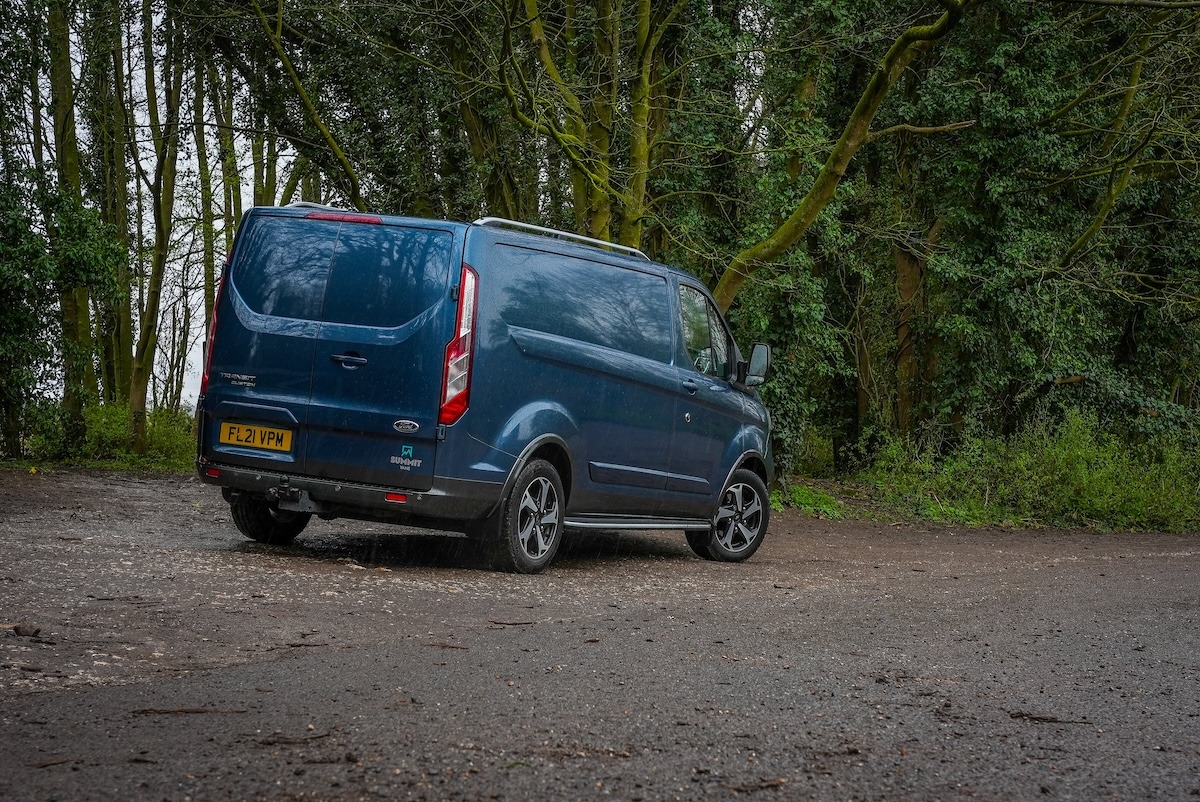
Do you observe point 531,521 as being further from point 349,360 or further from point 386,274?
point 386,274

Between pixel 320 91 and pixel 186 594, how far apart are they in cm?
1438

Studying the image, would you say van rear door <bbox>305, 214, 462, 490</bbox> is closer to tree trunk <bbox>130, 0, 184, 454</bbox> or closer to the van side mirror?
the van side mirror

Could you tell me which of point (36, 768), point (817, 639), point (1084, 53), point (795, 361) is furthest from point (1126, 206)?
point (36, 768)

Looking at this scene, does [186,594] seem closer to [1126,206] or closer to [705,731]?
[705,731]

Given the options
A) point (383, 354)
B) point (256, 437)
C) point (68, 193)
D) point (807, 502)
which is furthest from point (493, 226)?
point (68, 193)

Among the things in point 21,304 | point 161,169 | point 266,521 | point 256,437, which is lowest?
point 266,521

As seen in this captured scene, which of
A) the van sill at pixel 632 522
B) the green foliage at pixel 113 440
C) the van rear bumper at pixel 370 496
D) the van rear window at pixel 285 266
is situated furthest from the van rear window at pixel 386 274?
the green foliage at pixel 113 440

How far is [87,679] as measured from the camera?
15.3ft

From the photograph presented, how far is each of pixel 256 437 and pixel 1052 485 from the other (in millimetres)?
14385

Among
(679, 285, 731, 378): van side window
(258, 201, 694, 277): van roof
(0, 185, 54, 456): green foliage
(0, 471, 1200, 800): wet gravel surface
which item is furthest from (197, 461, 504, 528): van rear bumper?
(0, 185, 54, 456): green foliage

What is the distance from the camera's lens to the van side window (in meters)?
10.2

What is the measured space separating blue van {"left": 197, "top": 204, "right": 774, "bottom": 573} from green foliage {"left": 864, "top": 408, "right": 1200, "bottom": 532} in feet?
37.0

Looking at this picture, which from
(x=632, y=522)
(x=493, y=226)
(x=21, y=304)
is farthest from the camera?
(x=21, y=304)

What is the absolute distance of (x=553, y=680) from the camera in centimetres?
504
